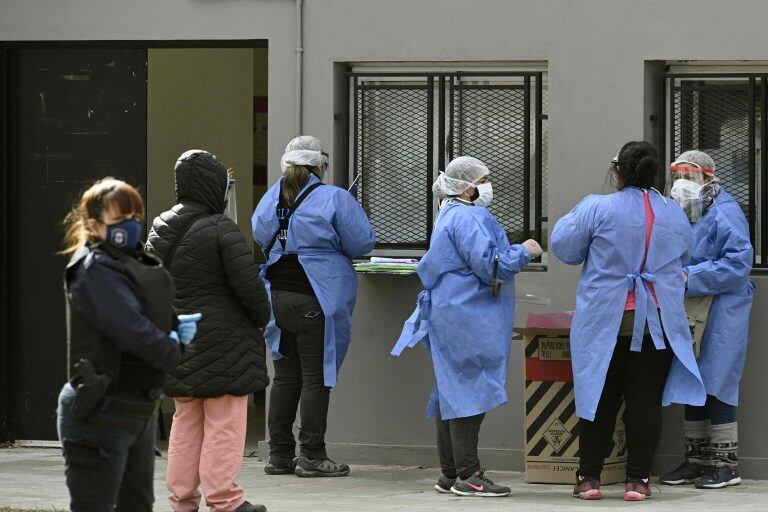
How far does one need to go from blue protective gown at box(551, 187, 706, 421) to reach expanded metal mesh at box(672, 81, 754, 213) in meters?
1.12

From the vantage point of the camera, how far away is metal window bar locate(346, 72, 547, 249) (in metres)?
8.91

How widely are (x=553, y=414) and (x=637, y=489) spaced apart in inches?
30.3

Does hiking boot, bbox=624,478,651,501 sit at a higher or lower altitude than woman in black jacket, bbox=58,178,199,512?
lower

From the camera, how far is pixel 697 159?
8188mm

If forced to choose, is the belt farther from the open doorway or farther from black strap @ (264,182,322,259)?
the open doorway

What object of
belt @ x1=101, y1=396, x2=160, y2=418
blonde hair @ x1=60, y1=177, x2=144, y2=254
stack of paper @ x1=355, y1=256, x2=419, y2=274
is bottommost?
belt @ x1=101, y1=396, x2=160, y2=418

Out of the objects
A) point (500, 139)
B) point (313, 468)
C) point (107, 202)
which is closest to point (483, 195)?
point (500, 139)

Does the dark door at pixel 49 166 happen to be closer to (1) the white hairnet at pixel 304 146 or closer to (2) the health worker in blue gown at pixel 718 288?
(1) the white hairnet at pixel 304 146

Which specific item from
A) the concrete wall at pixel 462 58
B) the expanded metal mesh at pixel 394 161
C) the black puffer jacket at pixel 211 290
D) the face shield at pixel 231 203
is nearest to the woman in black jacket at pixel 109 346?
the black puffer jacket at pixel 211 290

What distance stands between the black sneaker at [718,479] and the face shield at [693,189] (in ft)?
4.51

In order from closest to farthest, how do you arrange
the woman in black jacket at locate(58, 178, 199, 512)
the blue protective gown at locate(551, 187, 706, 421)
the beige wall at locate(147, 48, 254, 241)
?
the woman in black jacket at locate(58, 178, 199, 512) → the blue protective gown at locate(551, 187, 706, 421) → the beige wall at locate(147, 48, 254, 241)

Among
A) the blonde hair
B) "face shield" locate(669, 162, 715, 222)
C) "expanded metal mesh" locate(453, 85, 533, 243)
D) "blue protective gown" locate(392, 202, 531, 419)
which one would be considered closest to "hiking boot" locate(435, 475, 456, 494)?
"blue protective gown" locate(392, 202, 531, 419)

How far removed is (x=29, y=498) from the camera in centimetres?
755

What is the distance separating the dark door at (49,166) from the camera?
947cm
